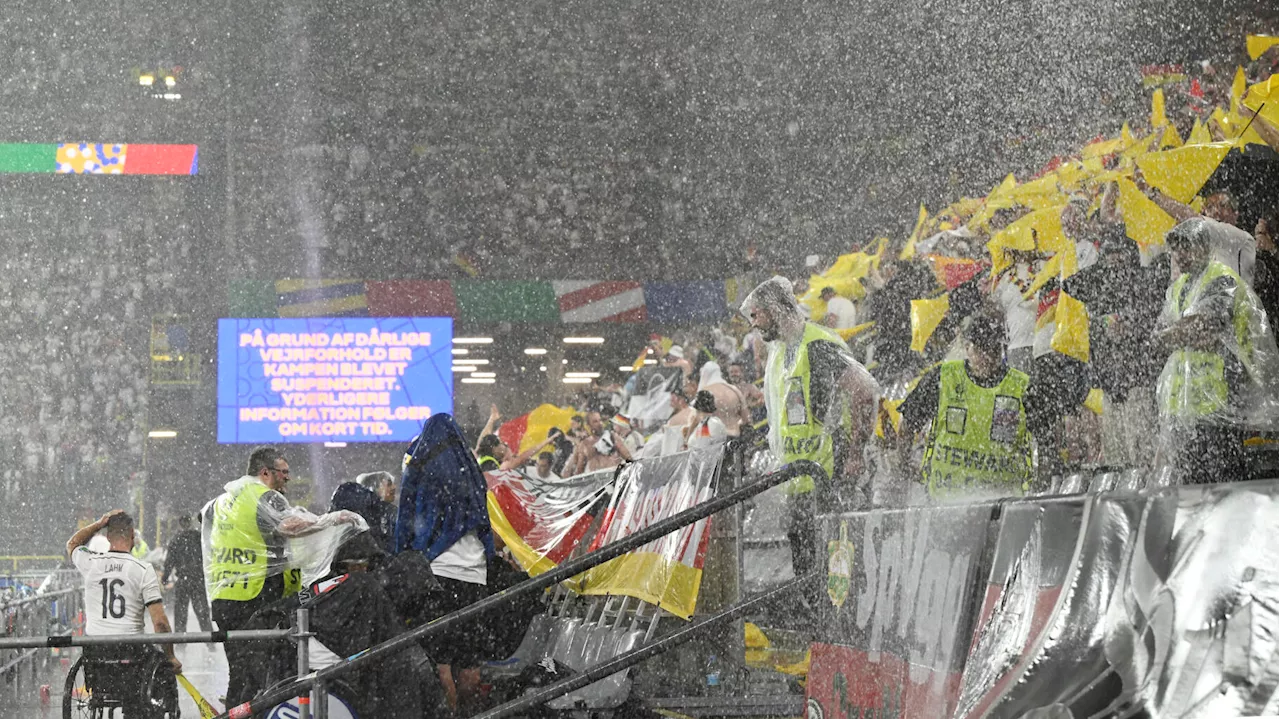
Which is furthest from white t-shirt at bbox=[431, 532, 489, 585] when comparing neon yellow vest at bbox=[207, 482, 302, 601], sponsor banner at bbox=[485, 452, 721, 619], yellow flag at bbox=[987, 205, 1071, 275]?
yellow flag at bbox=[987, 205, 1071, 275]

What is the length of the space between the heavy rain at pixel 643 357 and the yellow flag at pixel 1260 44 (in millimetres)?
40

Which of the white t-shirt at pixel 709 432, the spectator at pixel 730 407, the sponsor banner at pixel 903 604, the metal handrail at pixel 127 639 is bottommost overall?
the metal handrail at pixel 127 639

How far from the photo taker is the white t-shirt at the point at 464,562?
5562 mm

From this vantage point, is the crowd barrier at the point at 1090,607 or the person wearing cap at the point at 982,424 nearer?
the crowd barrier at the point at 1090,607

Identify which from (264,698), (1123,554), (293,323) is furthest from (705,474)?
(293,323)

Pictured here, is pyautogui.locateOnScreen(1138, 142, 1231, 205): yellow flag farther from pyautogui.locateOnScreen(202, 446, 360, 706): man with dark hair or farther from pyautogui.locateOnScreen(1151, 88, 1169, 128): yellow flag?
pyautogui.locateOnScreen(202, 446, 360, 706): man with dark hair

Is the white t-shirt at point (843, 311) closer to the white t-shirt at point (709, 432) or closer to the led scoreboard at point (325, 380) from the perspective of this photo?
the white t-shirt at point (709, 432)

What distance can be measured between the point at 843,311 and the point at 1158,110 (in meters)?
3.55

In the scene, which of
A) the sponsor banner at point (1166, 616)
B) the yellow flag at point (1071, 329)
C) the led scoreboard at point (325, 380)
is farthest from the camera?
the led scoreboard at point (325, 380)

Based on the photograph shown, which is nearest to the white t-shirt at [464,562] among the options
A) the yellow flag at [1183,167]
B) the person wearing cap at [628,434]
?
the yellow flag at [1183,167]

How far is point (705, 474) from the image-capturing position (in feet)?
19.6

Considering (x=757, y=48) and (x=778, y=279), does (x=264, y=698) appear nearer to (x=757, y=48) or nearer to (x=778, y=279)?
(x=778, y=279)

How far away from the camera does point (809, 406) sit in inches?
225

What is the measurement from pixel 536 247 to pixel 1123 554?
75.4 ft
